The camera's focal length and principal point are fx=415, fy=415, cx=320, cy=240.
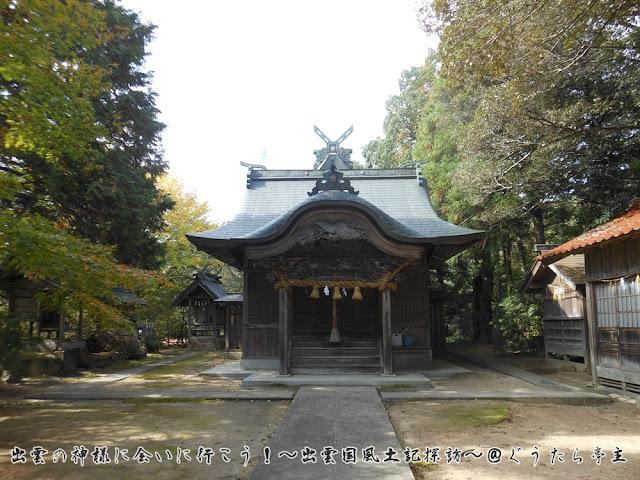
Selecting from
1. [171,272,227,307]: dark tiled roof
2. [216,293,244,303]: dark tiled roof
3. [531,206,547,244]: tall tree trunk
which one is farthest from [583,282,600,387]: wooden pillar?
[171,272,227,307]: dark tiled roof

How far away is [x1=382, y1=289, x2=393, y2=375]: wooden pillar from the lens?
35.7ft

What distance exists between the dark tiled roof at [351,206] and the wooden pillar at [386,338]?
170 centimetres

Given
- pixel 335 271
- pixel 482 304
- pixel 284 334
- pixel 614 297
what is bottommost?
pixel 284 334

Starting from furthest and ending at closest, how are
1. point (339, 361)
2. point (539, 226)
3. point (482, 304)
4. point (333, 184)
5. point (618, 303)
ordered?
point (482, 304)
point (539, 226)
point (333, 184)
point (339, 361)
point (618, 303)

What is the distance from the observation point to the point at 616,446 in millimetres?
5566

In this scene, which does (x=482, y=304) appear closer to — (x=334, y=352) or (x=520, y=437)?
(x=334, y=352)

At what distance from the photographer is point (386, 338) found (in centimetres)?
1095

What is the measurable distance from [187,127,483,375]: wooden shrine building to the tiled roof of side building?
0.06m

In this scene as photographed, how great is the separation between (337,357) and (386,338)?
148cm

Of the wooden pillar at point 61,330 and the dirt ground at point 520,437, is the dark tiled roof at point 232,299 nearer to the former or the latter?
the wooden pillar at point 61,330

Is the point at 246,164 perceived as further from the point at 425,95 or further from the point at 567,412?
the point at 425,95

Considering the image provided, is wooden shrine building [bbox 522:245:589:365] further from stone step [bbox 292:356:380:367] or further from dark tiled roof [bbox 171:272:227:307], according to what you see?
dark tiled roof [bbox 171:272:227:307]

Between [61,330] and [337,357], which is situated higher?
[61,330]

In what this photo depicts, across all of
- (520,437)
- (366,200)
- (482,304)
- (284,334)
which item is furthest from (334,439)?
(482,304)
